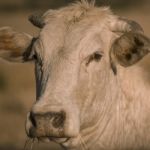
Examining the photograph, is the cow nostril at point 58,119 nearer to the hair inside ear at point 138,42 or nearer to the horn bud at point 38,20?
Answer: the hair inside ear at point 138,42

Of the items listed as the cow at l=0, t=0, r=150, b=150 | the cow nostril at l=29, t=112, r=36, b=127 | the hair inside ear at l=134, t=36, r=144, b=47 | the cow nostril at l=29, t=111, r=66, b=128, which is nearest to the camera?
the cow nostril at l=29, t=111, r=66, b=128

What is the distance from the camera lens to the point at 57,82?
8.95 metres

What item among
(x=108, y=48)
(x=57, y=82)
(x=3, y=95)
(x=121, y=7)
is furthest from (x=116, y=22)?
(x=121, y=7)

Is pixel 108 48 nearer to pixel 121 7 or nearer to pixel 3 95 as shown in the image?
pixel 3 95

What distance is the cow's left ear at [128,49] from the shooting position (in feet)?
30.2

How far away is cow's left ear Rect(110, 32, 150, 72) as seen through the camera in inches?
363

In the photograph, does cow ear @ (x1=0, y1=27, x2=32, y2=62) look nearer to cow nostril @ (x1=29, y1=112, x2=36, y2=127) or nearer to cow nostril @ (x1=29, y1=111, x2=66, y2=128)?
cow nostril @ (x1=29, y1=112, x2=36, y2=127)

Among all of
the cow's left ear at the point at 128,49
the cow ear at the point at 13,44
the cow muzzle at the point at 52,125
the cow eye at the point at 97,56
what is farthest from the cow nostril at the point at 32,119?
the cow ear at the point at 13,44

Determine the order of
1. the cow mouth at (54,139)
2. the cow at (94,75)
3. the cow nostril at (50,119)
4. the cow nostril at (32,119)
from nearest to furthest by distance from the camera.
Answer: the cow nostril at (50,119), the cow nostril at (32,119), the cow mouth at (54,139), the cow at (94,75)

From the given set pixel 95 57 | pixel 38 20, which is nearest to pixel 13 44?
pixel 38 20

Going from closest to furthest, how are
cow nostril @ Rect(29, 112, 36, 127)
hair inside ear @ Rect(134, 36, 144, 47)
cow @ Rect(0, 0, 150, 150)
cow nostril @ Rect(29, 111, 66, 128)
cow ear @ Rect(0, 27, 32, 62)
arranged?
cow nostril @ Rect(29, 111, 66, 128) < cow nostril @ Rect(29, 112, 36, 127) < cow @ Rect(0, 0, 150, 150) < hair inside ear @ Rect(134, 36, 144, 47) < cow ear @ Rect(0, 27, 32, 62)

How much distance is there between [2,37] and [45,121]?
175 centimetres

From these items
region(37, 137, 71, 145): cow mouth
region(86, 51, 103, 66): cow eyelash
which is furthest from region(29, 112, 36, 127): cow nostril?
region(86, 51, 103, 66): cow eyelash

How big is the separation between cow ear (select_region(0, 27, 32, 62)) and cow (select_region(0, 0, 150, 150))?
16 cm
